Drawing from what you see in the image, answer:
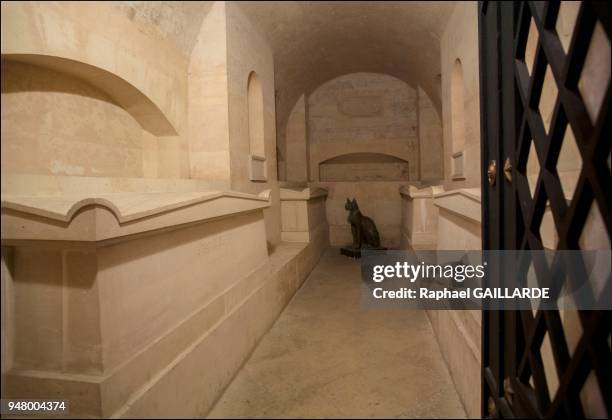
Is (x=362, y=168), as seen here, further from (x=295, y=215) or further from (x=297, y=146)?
(x=295, y=215)

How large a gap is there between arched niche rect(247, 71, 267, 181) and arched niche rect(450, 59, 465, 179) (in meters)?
2.96

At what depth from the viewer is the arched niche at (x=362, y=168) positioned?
10.3 meters

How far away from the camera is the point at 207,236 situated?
8.20 ft

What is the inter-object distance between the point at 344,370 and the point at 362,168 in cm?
833

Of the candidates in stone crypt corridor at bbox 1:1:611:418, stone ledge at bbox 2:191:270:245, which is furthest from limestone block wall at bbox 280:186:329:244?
stone ledge at bbox 2:191:270:245

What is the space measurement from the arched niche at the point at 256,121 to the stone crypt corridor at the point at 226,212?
0.03 meters

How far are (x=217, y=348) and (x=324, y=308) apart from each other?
6.21 ft

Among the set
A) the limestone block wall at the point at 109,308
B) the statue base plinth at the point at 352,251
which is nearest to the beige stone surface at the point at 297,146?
the statue base plinth at the point at 352,251

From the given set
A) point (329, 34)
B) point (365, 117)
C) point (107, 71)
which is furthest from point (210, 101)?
point (365, 117)

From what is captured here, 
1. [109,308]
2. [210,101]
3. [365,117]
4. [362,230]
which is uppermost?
[365,117]

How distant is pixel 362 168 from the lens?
34.4ft

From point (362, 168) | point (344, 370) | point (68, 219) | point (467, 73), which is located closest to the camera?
point (68, 219)

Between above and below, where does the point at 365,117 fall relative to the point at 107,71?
above

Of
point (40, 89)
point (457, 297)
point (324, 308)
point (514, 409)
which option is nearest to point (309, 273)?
point (324, 308)
